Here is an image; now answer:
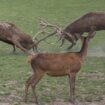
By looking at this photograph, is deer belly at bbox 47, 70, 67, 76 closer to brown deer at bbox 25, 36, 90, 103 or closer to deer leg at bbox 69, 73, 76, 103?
brown deer at bbox 25, 36, 90, 103

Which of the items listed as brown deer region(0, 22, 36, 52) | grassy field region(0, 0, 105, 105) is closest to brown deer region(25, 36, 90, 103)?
grassy field region(0, 0, 105, 105)

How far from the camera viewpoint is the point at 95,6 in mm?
26719

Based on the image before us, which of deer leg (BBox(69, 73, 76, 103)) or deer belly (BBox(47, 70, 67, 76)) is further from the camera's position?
deer leg (BBox(69, 73, 76, 103))

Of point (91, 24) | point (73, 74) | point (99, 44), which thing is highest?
point (73, 74)

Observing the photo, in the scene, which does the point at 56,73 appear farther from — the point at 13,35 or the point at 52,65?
the point at 13,35

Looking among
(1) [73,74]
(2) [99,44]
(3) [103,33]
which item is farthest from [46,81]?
(3) [103,33]

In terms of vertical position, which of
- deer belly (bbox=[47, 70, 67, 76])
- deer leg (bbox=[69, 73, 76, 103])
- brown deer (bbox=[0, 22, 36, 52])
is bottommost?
brown deer (bbox=[0, 22, 36, 52])

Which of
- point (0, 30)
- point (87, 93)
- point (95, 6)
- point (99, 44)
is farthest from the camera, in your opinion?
point (95, 6)

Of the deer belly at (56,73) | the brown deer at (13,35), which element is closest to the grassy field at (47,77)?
the brown deer at (13,35)

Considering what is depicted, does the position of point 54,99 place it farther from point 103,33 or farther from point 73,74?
point 103,33

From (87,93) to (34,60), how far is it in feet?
4.98

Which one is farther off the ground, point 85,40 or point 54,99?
point 85,40

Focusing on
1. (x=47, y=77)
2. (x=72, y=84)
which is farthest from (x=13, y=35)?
(x=72, y=84)

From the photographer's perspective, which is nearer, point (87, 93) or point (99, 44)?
point (87, 93)
